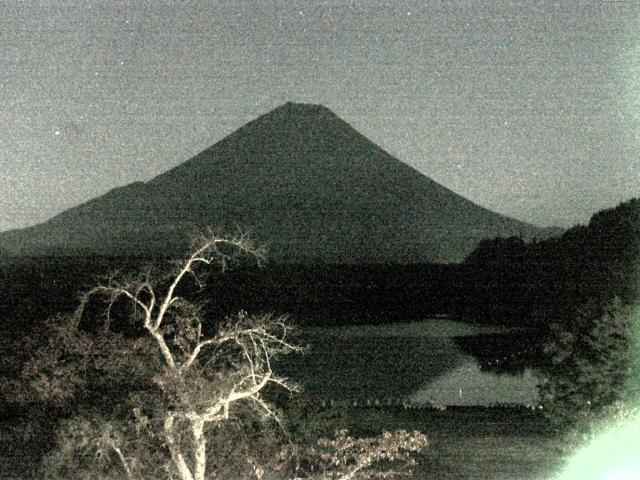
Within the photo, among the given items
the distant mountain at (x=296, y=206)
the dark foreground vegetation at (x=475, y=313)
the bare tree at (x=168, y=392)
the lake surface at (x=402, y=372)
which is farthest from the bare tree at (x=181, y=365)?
the distant mountain at (x=296, y=206)

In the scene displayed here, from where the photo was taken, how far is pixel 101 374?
7.20 metres

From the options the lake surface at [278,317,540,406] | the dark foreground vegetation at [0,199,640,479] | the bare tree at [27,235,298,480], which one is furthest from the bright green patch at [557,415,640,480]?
the lake surface at [278,317,540,406]

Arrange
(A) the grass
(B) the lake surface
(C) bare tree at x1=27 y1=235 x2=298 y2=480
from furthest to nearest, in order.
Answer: (B) the lake surface < (A) the grass < (C) bare tree at x1=27 y1=235 x2=298 y2=480

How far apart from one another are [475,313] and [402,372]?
19858mm

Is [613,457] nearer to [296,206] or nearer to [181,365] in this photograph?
[181,365]

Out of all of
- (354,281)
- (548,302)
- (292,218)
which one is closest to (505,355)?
(548,302)

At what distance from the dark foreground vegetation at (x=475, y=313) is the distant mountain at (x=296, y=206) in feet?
161

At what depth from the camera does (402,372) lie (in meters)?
24.9

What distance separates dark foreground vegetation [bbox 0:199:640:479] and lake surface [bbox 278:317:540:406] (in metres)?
1.36

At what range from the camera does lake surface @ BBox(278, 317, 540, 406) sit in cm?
1939

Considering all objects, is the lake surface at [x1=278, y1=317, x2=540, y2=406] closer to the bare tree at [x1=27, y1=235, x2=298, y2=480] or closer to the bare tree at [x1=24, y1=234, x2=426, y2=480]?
the bare tree at [x1=24, y1=234, x2=426, y2=480]

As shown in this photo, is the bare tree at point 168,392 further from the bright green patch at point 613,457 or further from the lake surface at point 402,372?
the lake surface at point 402,372

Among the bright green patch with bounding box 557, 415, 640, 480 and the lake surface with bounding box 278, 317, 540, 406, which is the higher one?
the bright green patch with bounding box 557, 415, 640, 480

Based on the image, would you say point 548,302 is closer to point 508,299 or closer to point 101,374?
point 508,299
